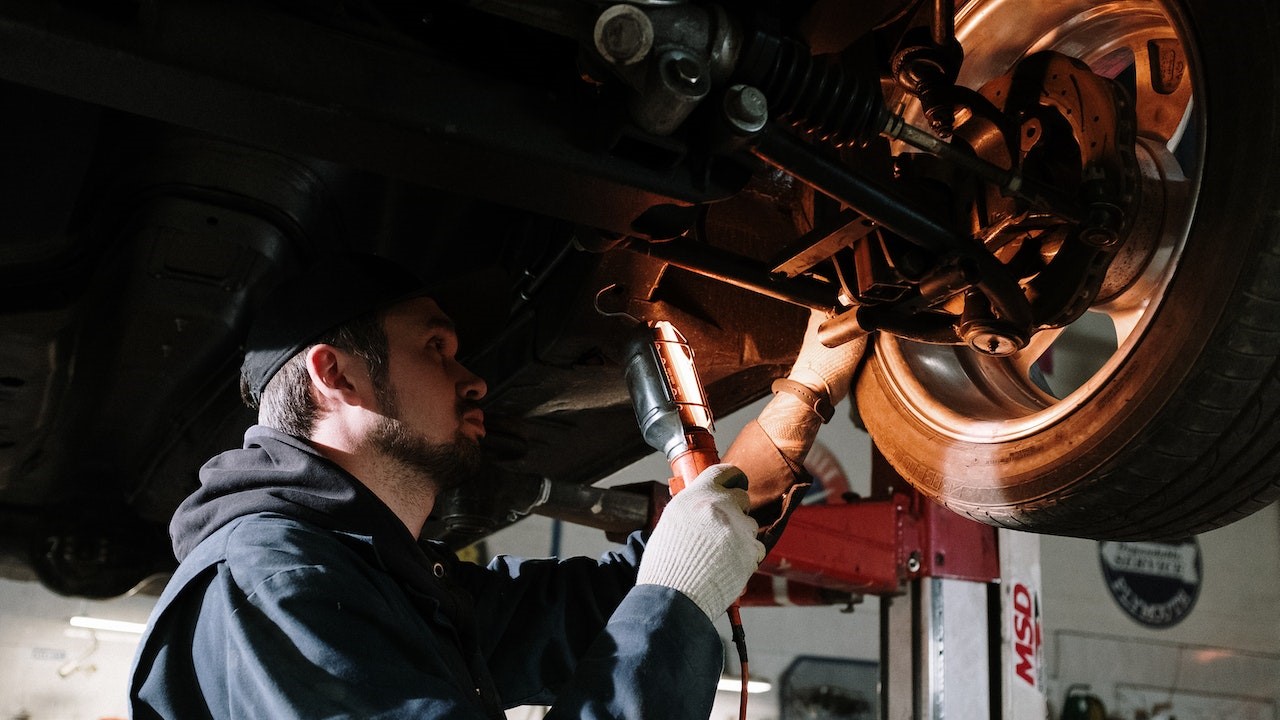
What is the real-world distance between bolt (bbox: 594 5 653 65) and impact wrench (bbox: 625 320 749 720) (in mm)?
545

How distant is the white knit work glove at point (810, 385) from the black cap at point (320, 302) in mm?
533

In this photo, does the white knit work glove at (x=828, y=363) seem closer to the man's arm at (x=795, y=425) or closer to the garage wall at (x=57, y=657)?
the man's arm at (x=795, y=425)

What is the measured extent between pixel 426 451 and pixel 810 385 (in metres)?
0.54

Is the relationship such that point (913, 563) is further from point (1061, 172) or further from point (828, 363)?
point (1061, 172)

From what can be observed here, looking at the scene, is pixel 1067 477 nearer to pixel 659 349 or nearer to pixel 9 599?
pixel 659 349

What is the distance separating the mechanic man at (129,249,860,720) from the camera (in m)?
0.96

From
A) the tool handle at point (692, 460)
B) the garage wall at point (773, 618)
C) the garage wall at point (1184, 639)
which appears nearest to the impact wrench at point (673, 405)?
the tool handle at point (692, 460)

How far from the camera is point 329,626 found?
97 cm

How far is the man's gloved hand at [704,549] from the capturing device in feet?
3.47

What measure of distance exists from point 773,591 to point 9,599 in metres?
4.24

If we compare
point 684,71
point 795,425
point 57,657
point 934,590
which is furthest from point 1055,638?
point 684,71

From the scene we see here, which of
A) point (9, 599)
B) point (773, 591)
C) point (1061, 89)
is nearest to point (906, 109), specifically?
point (1061, 89)

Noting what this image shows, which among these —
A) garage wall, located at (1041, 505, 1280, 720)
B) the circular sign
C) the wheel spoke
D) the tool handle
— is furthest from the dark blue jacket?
the circular sign

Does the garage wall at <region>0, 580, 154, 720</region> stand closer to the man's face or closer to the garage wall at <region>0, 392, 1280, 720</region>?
the garage wall at <region>0, 392, 1280, 720</region>
